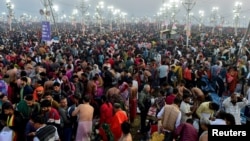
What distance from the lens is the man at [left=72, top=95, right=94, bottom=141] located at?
8289 millimetres

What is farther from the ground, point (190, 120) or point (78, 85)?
point (78, 85)

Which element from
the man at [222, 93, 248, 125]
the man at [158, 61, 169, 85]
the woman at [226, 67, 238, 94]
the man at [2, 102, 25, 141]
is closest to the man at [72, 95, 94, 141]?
the man at [2, 102, 25, 141]

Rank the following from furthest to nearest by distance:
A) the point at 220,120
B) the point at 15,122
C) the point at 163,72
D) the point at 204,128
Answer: the point at 163,72 < the point at 15,122 < the point at 220,120 < the point at 204,128

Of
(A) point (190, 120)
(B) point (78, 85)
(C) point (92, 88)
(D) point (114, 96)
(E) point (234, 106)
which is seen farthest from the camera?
(B) point (78, 85)

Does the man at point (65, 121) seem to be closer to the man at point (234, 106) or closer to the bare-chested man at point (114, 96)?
the bare-chested man at point (114, 96)

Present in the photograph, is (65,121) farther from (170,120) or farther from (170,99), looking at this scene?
(170,99)

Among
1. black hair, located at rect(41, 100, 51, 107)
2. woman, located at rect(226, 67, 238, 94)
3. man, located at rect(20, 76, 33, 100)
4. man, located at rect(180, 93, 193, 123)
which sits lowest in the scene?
woman, located at rect(226, 67, 238, 94)

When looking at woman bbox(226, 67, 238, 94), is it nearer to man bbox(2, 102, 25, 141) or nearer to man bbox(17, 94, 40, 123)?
man bbox(17, 94, 40, 123)

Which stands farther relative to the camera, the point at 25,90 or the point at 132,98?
the point at 132,98

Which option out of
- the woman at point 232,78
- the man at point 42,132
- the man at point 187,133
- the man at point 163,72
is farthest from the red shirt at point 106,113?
A: the woman at point 232,78

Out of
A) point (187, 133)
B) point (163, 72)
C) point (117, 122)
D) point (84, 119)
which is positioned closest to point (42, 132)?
point (84, 119)

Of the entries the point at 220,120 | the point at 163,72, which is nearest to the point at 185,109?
the point at 220,120

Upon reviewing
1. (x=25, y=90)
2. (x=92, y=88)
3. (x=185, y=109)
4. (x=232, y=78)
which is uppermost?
(x=25, y=90)

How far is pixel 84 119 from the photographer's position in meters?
8.34
